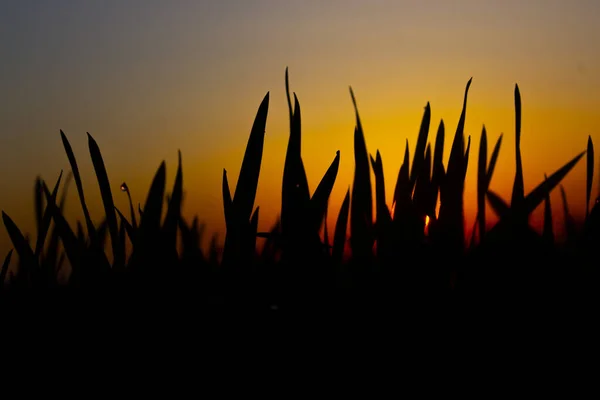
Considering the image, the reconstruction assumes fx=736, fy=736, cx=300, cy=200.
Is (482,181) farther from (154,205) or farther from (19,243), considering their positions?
(19,243)

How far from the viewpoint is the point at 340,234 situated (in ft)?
2.87

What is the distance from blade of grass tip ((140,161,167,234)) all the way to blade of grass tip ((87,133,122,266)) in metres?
0.25

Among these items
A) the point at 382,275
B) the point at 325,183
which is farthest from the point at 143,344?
the point at 325,183

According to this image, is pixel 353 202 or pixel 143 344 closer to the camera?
pixel 143 344

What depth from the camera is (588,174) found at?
974 millimetres

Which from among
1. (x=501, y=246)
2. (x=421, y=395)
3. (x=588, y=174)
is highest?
(x=588, y=174)

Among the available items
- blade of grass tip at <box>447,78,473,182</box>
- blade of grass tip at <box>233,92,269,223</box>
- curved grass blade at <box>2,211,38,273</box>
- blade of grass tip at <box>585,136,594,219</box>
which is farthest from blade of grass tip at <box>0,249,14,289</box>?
blade of grass tip at <box>585,136,594,219</box>

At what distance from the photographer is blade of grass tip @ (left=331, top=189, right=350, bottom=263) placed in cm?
76

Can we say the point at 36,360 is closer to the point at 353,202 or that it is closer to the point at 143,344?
the point at 143,344

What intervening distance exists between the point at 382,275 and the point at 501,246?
0.11 meters

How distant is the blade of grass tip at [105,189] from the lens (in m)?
0.91

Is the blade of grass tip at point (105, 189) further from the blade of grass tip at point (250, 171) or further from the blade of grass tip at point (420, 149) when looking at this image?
the blade of grass tip at point (420, 149)

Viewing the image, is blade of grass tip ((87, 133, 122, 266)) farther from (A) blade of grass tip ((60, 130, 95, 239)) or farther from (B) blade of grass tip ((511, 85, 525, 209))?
(B) blade of grass tip ((511, 85, 525, 209))

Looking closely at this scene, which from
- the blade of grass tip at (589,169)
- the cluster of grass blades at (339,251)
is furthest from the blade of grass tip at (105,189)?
A: the blade of grass tip at (589,169)
